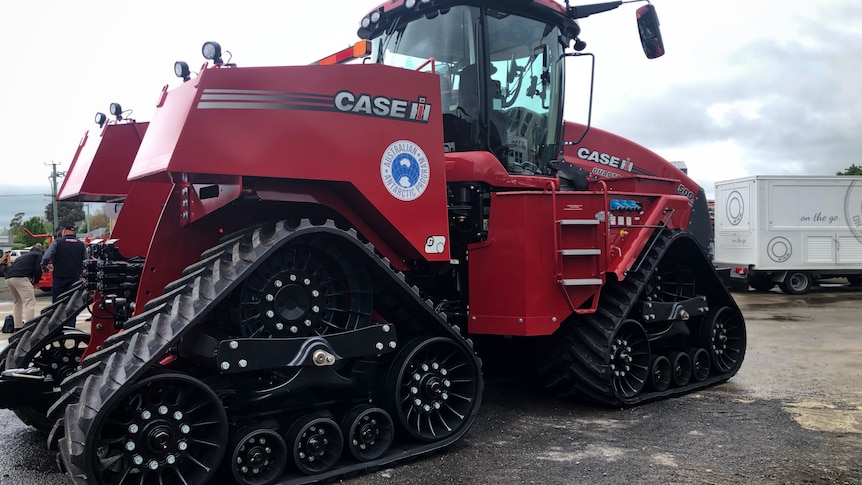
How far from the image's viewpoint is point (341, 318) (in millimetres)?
4301

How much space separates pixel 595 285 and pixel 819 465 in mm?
1954

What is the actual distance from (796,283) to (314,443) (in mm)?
16024

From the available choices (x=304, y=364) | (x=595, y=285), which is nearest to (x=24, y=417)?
(x=304, y=364)

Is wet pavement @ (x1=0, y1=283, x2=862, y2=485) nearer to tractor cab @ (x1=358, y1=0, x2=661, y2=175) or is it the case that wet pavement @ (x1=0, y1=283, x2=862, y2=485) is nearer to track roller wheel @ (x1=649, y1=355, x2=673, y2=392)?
track roller wheel @ (x1=649, y1=355, x2=673, y2=392)

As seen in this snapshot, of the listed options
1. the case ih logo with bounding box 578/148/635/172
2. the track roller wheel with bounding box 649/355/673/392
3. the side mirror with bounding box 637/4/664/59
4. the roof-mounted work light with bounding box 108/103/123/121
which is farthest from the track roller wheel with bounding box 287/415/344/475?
the case ih logo with bounding box 578/148/635/172

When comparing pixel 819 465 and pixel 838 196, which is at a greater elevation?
pixel 838 196

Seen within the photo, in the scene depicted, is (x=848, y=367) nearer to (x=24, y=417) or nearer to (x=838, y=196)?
(x=24, y=417)

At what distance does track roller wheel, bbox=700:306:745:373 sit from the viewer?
6.88 m

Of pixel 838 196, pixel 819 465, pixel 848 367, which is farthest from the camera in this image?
pixel 838 196

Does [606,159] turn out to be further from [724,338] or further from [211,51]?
[211,51]

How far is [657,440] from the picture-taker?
493 cm

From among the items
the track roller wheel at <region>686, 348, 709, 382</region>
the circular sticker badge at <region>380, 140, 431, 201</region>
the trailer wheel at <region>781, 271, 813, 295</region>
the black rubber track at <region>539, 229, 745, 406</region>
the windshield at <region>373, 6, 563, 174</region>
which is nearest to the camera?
the circular sticker badge at <region>380, 140, 431, 201</region>

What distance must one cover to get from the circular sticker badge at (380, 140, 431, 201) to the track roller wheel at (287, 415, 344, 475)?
142 cm

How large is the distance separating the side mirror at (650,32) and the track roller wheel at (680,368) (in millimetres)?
2640
